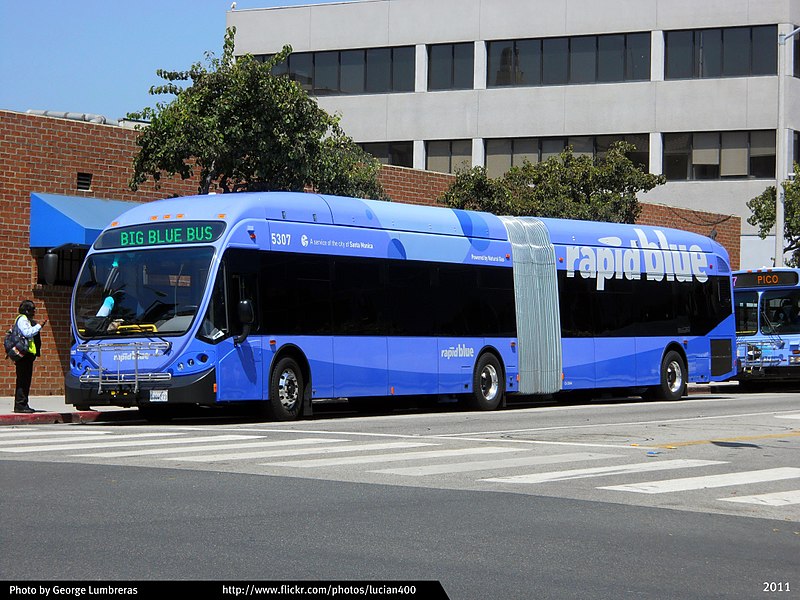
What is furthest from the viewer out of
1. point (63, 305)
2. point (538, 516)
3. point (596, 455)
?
point (63, 305)

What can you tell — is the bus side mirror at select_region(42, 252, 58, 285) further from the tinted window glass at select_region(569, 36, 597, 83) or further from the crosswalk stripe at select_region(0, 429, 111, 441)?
the tinted window glass at select_region(569, 36, 597, 83)

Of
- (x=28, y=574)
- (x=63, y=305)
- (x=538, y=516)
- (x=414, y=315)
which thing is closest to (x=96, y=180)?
(x=63, y=305)

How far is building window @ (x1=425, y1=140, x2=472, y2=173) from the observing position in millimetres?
58188

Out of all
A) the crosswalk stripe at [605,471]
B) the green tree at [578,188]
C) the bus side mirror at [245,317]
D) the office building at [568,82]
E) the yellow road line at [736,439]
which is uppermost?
the office building at [568,82]

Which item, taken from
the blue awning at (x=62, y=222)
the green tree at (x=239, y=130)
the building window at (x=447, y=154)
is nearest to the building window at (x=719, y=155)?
the building window at (x=447, y=154)

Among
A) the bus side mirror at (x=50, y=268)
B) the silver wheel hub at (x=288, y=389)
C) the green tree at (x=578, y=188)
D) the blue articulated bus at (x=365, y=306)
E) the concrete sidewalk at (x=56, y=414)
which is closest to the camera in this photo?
the blue articulated bus at (x=365, y=306)

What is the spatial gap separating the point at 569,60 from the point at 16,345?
39.0 metres

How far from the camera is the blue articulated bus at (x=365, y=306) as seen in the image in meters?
19.9

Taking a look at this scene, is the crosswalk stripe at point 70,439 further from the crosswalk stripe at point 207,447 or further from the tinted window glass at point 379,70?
the tinted window glass at point 379,70

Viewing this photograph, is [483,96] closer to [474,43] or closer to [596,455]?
[474,43]

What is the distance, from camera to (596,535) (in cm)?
934

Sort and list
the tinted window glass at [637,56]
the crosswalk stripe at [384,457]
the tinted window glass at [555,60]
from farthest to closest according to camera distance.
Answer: the tinted window glass at [555,60]
the tinted window glass at [637,56]
the crosswalk stripe at [384,457]

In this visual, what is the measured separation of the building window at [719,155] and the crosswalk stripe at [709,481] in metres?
42.7

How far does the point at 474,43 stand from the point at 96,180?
3296 cm
